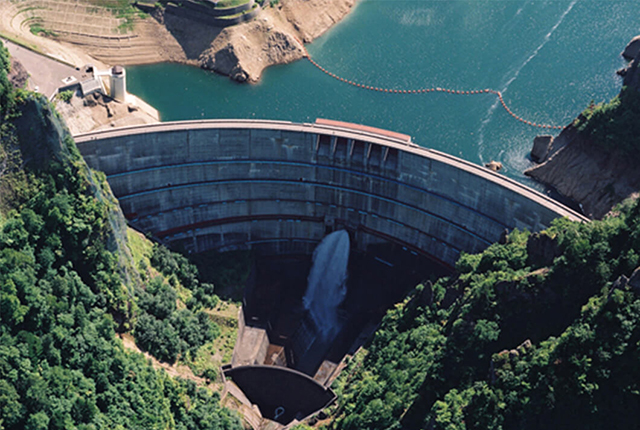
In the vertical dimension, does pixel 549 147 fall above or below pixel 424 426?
above

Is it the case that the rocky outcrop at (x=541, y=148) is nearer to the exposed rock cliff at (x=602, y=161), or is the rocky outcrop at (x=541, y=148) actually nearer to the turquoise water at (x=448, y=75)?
the turquoise water at (x=448, y=75)

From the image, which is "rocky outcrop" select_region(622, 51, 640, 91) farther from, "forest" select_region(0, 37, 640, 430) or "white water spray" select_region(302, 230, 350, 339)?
"white water spray" select_region(302, 230, 350, 339)

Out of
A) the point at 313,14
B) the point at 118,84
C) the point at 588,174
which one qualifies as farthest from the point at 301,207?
the point at 313,14

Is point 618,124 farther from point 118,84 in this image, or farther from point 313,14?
point 118,84

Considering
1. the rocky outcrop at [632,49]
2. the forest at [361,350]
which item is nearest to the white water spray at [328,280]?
the forest at [361,350]

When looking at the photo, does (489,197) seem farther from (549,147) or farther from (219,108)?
(219,108)

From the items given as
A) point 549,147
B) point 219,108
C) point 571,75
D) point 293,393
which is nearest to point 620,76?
point 571,75
